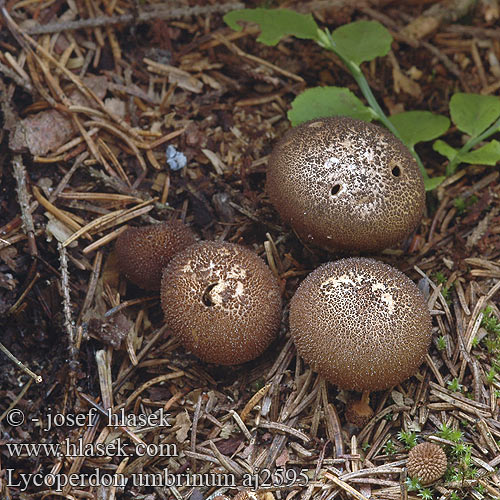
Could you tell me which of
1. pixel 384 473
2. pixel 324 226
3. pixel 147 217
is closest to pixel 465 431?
pixel 384 473

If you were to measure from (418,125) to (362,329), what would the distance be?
151cm

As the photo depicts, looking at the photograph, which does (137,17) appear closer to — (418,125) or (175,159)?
(175,159)

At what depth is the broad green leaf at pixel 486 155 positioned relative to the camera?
314cm

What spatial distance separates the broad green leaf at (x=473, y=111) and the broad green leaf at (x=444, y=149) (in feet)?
0.41

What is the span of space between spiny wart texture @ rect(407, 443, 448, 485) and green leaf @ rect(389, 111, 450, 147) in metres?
1.75

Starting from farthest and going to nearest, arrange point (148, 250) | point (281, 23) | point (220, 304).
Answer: point (281, 23) → point (148, 250) → point (220, 304)

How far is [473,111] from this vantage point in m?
3.35

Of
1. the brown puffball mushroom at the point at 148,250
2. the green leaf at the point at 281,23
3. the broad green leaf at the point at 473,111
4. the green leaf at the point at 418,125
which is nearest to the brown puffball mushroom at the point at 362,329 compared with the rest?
the brown puffball mushroom at the point at 148,250

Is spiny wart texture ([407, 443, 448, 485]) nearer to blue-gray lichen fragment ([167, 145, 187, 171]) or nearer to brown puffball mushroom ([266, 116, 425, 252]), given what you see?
brown puffball mushroom ([266, 116, 425, 252])

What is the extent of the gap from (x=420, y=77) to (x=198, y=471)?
2.76 m

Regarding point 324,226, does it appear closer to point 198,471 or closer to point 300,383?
Answer: point 300,383

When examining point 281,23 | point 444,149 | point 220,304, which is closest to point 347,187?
point 220,304

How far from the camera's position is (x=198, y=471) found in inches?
102

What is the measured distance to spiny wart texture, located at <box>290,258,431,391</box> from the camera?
2.48 m
